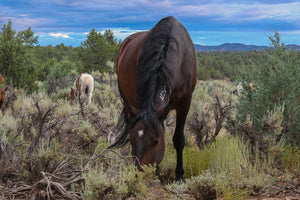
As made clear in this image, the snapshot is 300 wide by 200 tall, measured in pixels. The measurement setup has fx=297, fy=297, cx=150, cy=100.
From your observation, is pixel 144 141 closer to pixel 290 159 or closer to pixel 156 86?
pixel 156 86

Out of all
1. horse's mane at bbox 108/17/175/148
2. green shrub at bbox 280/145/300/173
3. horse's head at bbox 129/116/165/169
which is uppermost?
horse's mane at bbox 108/17/175/148

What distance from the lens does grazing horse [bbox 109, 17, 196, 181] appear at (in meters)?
3.29

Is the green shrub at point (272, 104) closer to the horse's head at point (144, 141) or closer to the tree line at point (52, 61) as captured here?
the tree line at point (52, 61)

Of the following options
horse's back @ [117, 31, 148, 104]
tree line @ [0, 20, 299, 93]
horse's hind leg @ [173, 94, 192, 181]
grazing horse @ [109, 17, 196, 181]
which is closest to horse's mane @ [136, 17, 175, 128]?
grazing horse @ [109, 17, 196, 181]

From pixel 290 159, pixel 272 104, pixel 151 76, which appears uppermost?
pixel 151 76

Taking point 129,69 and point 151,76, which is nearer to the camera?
point 151,76

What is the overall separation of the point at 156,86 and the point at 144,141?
665mm

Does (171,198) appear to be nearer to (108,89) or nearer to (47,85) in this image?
(108,89)

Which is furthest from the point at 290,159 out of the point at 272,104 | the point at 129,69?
the point at 129,69

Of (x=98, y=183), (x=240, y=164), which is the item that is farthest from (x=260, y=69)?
(x=98, y=183)

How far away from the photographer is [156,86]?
3482 millimetres

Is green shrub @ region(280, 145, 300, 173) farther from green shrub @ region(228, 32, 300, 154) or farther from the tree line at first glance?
the tree line

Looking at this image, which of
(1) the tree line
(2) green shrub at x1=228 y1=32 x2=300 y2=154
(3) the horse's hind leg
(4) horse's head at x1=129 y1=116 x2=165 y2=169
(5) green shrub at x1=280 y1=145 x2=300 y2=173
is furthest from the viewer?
(1) the tree line

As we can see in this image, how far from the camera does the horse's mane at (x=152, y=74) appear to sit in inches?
131
